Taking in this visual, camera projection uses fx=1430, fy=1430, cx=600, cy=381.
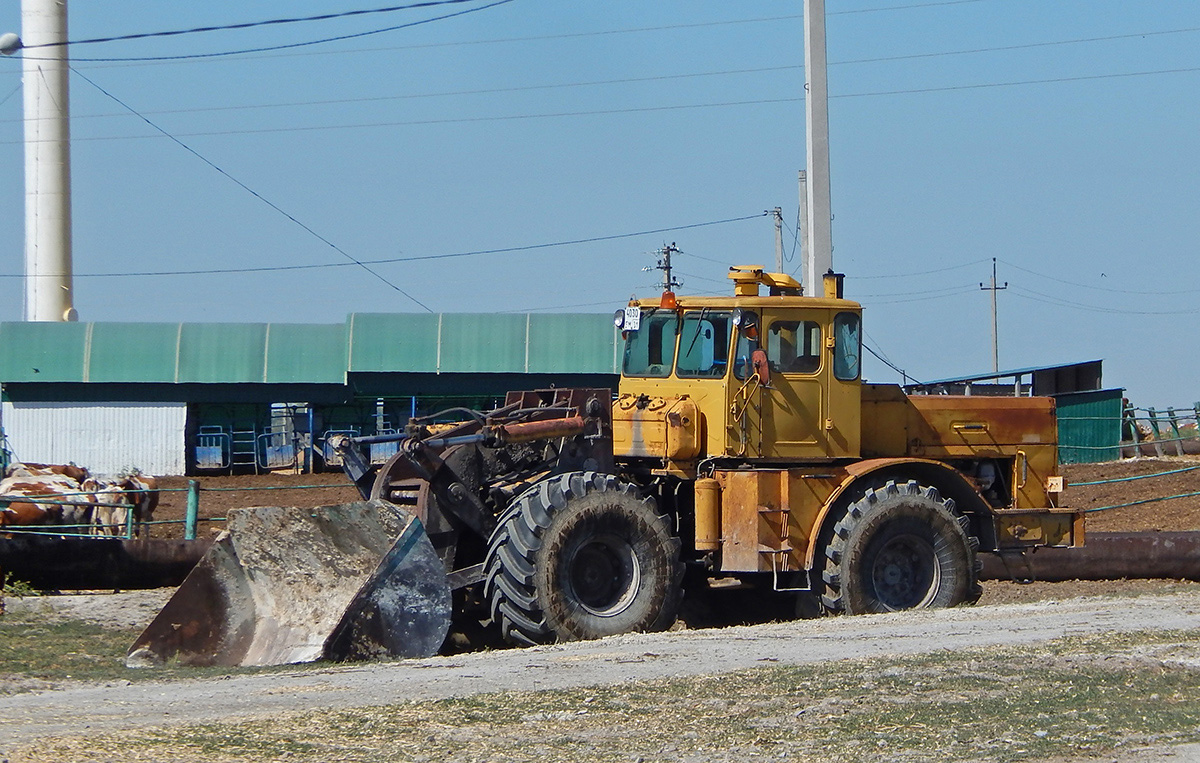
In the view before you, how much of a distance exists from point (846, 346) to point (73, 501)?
1413 cm

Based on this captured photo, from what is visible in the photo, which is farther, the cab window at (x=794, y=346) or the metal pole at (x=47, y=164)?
the metal pole at (x=47, y=164)

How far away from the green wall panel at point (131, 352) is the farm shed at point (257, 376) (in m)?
0.05

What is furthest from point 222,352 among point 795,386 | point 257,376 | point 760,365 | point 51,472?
point 760,365

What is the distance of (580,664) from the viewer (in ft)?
31.8

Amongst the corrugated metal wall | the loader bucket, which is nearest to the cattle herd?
the loader bucket

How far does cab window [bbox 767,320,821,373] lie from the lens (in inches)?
503

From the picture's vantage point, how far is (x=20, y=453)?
149 feet

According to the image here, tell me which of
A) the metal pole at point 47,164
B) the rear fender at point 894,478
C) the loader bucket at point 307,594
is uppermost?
the metal pole at point 47,164

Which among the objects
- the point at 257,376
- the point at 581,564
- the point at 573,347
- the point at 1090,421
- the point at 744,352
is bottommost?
the point at 581,564

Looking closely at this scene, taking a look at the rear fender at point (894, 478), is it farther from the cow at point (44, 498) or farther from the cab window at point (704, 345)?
the cow at point (44, 498)

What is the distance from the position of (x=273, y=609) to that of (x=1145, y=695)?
21.5ft

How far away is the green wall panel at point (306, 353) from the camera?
1801 inches

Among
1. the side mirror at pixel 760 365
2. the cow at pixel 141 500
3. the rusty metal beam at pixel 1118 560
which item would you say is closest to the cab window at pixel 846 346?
the side mirror at pixel 760 365

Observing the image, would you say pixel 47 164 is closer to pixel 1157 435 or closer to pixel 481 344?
pixel 481 344
